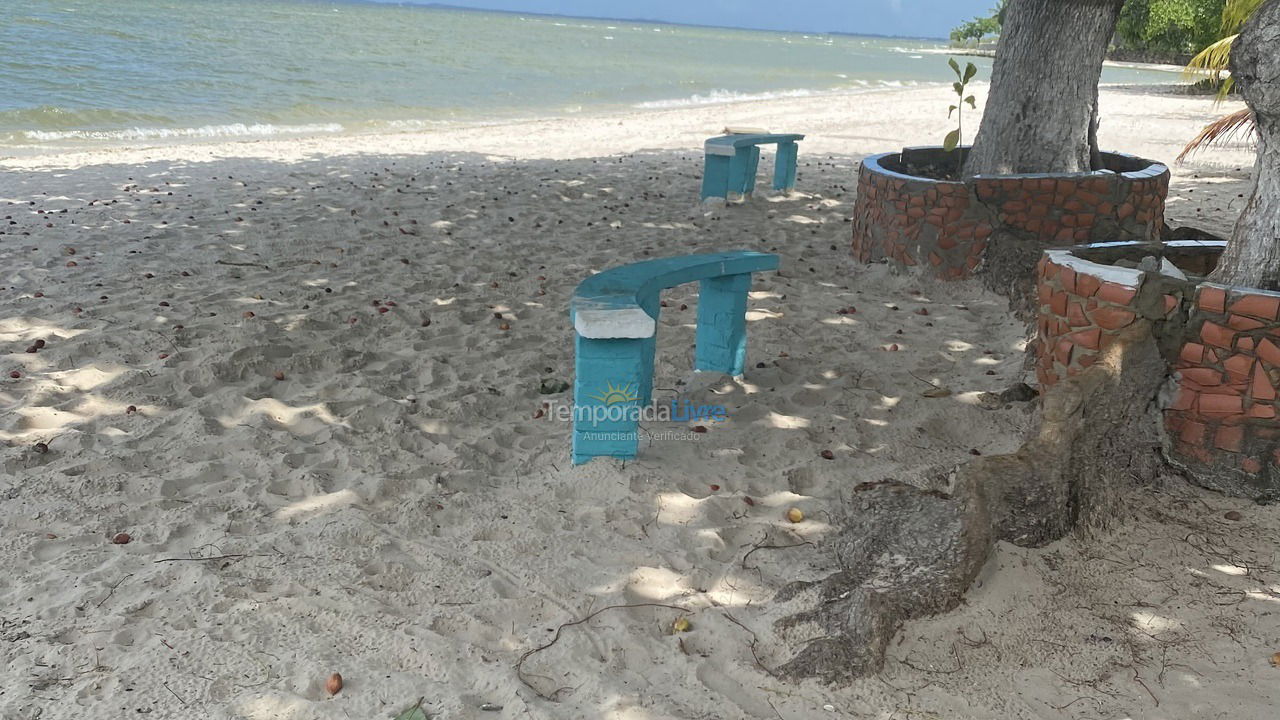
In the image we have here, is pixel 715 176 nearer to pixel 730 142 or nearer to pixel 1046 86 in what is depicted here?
pixel 730 142

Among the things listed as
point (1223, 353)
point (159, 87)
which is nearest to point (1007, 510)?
point (1223, 353)

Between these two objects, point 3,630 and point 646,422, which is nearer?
point 3,630

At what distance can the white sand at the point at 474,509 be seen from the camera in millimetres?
2516

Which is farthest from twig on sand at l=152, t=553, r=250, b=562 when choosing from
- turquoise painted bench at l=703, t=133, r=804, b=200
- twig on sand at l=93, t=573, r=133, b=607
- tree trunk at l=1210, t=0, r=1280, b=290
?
turquoise painted bench at l=703, t=133, r=804, b=200

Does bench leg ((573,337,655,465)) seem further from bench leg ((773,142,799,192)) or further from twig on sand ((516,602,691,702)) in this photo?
bench leg ((773,142,799,192))

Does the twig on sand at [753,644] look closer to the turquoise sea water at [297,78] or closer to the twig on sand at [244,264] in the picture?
the twig on sand at [244,264]

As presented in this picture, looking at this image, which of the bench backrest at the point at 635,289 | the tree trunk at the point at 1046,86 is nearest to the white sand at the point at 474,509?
the bench backrest at the point at 635,289

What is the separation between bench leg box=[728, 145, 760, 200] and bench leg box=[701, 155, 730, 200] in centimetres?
9

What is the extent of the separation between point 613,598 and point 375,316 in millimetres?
3142

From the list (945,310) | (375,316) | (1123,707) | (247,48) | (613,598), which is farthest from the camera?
(247,48)

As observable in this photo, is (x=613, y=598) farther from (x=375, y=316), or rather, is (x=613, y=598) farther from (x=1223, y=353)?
(x=375, y=316)

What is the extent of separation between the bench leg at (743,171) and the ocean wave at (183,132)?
1016 centimetres

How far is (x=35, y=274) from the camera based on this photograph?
5848 millimetres

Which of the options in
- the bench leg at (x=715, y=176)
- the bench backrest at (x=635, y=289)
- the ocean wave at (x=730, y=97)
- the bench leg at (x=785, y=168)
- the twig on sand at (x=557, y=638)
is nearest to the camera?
the twig on sand at (x=557, y=638)
